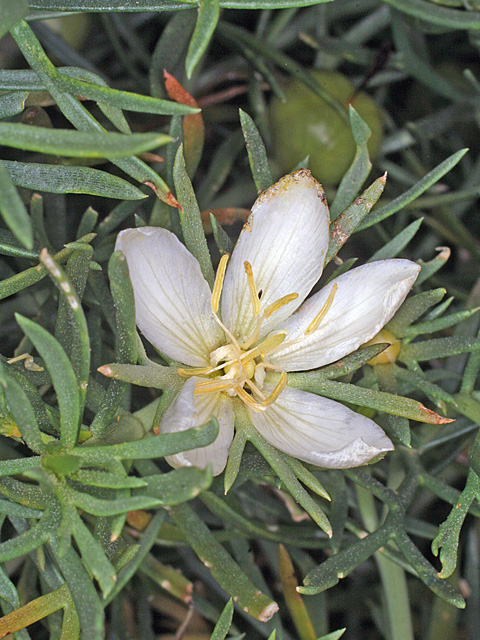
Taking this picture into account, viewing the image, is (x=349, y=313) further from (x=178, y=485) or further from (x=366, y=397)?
(x=178, y=485)

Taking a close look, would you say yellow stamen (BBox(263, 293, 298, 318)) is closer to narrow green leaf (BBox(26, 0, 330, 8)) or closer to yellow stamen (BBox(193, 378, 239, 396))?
yellow stamen (BBox(193, 378, 239, 396))

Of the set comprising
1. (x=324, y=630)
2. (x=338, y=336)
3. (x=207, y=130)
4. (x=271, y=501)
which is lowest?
(x=324, y=630)

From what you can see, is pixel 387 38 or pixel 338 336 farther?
pixel 387 38

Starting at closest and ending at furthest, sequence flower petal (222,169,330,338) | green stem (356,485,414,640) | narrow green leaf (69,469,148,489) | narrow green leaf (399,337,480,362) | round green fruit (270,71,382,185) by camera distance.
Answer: narrow green leaf (69,469,148,489), flower petal (222,169,330,338), narrow green leaf (399,337,480,362), green stem (356,485,414,640), round green fruit (270,71,382,185)

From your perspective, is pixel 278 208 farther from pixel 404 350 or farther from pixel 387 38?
pixel 387 38

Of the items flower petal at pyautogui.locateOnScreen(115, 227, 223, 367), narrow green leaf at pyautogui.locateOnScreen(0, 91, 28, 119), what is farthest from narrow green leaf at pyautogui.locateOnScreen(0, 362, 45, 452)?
narrow green leaf at pyautogui.locateOnScreen(0, 91, 28, 119)

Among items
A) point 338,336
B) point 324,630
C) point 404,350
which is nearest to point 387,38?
point 404,350
